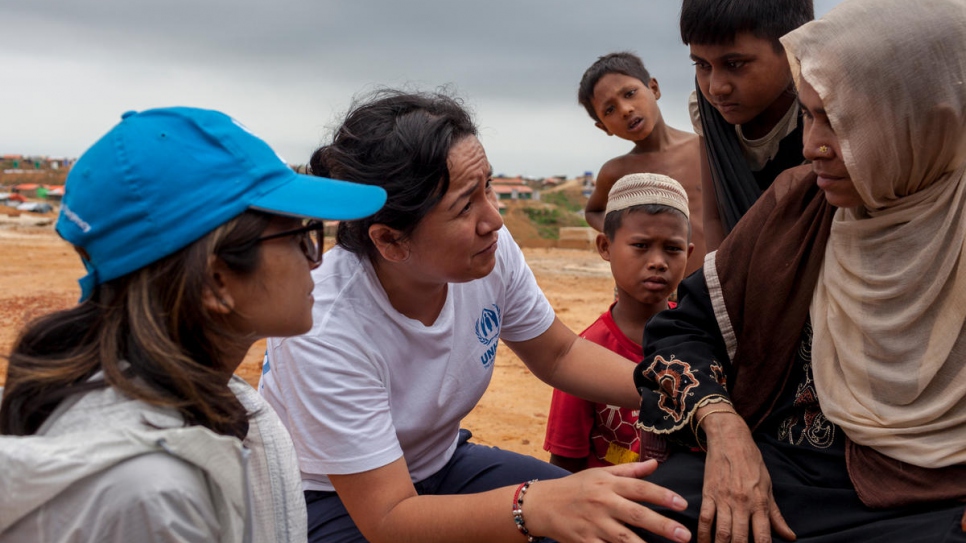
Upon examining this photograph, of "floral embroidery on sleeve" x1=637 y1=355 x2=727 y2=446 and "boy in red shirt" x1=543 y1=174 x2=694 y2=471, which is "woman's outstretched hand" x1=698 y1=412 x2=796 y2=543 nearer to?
"floral embroidery on sleeve" x1=637 y1=355 x2=727 y2=446

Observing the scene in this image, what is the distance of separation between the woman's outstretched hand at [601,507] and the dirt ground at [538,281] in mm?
1393

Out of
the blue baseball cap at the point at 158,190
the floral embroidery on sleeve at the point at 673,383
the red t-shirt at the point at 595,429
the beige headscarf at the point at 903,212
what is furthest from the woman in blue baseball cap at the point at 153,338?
the red t-shirt at the point at 595,429

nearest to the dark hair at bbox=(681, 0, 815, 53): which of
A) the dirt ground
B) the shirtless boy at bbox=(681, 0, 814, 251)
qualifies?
the shirtless boy at bbox=(681, 0, 814, 251)

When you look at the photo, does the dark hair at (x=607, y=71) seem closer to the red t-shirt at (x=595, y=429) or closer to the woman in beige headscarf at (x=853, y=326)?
the red t-shirt at (x=595, y=429)

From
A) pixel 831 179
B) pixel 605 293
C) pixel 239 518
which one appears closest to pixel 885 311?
pixel 831 179

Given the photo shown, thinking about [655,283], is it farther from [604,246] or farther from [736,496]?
[736,496]

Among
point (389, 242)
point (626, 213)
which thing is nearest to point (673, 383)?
point (389, 242)

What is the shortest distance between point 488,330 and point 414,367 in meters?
0.36

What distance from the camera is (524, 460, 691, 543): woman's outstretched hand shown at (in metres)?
2.12

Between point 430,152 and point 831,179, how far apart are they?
3.72 ft

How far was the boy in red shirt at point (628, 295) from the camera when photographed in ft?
11.6

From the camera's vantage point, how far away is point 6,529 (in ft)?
5.06

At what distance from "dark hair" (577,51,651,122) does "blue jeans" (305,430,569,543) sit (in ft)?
9.50

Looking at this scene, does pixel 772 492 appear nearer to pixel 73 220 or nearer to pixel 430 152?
pixel 430 152
